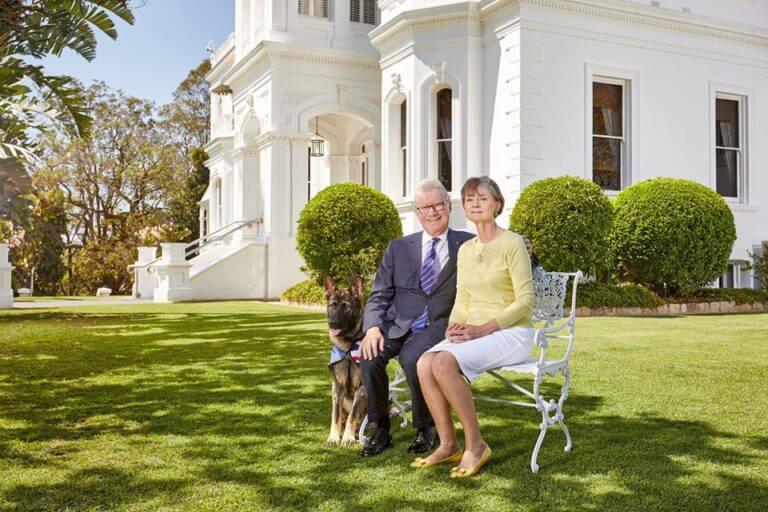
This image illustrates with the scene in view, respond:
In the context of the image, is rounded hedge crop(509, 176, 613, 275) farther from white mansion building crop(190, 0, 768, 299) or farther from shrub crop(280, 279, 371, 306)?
shrub crop(280, 279, 371, 306)

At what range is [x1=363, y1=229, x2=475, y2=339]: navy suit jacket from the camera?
179 inches

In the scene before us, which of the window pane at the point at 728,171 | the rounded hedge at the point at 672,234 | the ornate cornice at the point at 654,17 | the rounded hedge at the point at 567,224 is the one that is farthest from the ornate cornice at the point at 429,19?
the window pane at the point at 728,171

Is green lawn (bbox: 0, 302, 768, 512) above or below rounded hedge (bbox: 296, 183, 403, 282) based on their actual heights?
below

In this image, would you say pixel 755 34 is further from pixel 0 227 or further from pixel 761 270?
pixel 0 227

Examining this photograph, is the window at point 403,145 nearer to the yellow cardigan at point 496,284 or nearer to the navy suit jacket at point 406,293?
the navy suit jacket at point 406,293

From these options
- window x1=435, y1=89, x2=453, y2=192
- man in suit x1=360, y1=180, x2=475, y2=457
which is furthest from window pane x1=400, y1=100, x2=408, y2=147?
man in suit x1=360, y1=180, x2=475, y2=457

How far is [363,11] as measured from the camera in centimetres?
2138

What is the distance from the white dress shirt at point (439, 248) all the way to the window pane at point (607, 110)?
12599mm

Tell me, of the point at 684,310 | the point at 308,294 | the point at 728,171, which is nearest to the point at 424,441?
the point at 684,310

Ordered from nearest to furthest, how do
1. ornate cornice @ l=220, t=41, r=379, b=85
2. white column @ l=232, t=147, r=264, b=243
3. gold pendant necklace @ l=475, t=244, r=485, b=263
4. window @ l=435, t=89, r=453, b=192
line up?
1. gold pendant necklace @ l=475, t=244, r=485, b=263
2. window @ l=435, t=89, r=453, b=192
3. ornate cornice @ l=220, t=41, r=379, b=85
4. white column @ l=232, t=147, r=264, b=243

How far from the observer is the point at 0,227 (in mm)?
24000

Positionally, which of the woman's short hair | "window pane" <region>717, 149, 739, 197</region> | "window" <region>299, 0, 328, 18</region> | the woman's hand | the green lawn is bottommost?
the green lawn

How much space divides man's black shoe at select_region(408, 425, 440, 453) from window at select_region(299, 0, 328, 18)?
723 inches

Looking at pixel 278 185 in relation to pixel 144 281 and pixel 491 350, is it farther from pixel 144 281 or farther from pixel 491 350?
pixel 491 350
